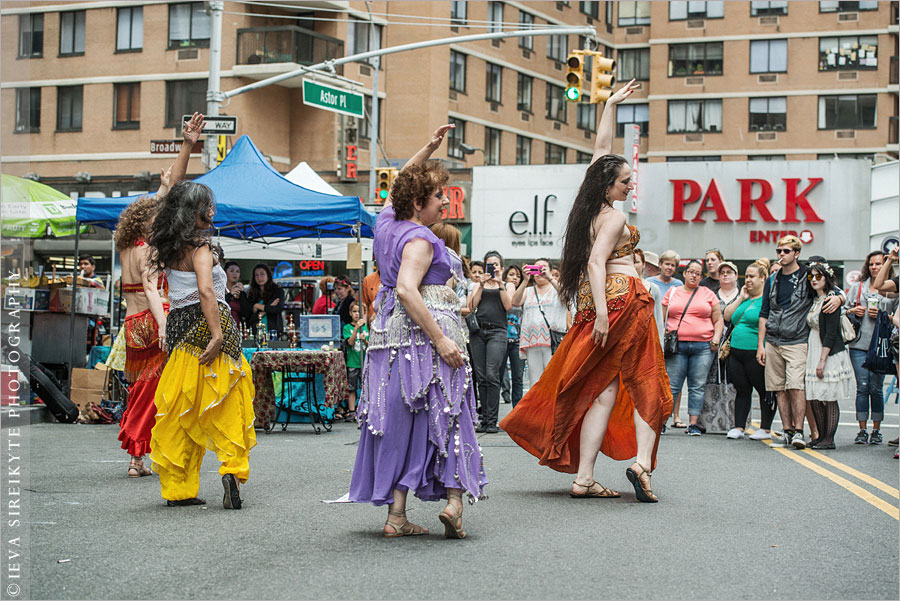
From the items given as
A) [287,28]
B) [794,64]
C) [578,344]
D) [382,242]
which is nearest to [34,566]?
[382,242]

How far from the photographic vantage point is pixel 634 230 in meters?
8.03

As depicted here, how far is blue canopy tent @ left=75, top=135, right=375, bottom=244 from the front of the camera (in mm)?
14742

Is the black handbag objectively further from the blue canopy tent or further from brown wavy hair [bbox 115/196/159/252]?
brown wavy hair [bbox 115/196/159/252]

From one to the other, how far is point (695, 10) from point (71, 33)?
30.9 m

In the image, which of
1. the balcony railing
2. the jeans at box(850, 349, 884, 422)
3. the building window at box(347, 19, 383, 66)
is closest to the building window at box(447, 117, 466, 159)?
the building window at box(347, 19, 383, 66)

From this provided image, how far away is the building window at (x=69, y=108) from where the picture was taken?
4541cm

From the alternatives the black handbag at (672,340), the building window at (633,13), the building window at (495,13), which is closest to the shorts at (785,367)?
the black handbag at (672,340)

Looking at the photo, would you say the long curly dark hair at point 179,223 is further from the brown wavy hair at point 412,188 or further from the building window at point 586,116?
the building window at point 586,116

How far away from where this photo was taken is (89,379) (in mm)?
14328

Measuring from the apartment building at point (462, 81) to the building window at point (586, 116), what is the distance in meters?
0.13

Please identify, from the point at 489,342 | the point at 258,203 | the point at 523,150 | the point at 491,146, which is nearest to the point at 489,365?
the point at 489,342

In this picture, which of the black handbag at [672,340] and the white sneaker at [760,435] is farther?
the black handbag at [672,340]

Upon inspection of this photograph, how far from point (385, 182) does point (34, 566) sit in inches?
864

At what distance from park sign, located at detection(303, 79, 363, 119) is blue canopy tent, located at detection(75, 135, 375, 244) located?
5289mm
